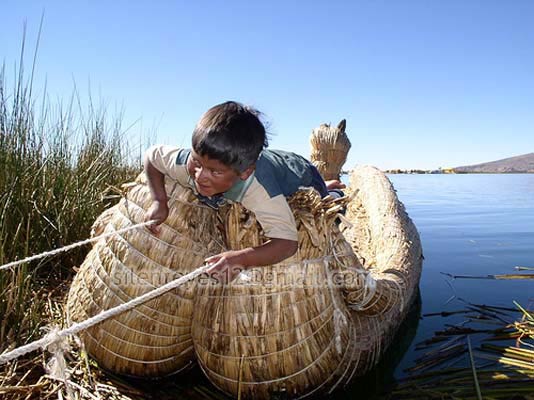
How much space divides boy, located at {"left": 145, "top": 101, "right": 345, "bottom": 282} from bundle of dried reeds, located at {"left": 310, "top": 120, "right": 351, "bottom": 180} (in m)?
2.41

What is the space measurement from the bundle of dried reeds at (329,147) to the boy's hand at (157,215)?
2618mm

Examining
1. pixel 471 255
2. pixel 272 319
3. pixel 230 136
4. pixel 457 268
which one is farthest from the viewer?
pixel 471 255

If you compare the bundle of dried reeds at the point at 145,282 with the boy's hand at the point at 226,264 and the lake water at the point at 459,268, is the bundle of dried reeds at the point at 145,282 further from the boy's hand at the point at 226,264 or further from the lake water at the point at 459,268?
the lake water at the point at 459,268

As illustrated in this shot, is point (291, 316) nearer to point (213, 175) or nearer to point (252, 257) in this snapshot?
point (252, 257)

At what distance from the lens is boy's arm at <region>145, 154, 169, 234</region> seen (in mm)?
1824

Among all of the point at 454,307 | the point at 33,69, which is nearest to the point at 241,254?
the point at 454,307

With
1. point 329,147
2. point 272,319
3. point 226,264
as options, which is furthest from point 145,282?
point 329,147

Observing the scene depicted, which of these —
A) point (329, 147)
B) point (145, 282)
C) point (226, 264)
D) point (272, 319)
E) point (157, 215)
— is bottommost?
point (272, 319)

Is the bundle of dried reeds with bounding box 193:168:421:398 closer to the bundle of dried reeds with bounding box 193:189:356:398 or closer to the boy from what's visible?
the bundle of dried reeds with bounding box 193:189:356:398

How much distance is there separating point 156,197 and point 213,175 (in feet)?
1.21

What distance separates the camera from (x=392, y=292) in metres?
2.23

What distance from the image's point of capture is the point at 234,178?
5.47ft

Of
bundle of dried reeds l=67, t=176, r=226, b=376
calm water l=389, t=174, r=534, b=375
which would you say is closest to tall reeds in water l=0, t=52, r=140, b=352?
bundle of dried reeds l=67, t=176, r=226, b=376

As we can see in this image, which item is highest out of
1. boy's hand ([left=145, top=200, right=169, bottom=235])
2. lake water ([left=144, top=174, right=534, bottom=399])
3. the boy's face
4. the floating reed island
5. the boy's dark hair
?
the boy's dark hair
